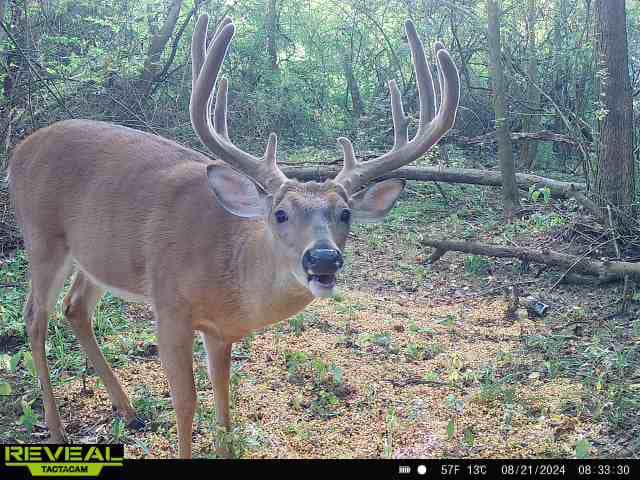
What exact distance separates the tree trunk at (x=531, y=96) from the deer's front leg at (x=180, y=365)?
7.20m

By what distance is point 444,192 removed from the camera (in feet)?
31.7

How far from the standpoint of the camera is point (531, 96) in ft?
34.1

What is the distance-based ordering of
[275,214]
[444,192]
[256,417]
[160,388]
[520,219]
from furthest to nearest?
[444,192] < [520,219] < [160,388] < [256,417] < [275,214]

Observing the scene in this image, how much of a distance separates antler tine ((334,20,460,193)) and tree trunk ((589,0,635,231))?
3.05 metres

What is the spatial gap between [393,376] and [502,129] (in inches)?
171

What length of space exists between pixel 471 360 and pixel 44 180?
3.06m

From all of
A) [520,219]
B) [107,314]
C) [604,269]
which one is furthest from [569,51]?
[107,314]

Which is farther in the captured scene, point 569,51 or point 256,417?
point 569,51

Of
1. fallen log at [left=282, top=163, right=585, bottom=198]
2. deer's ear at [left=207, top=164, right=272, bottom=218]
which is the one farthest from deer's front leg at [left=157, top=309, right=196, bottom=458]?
fallen log at [left=282, top=163, right=585, bottom=198]

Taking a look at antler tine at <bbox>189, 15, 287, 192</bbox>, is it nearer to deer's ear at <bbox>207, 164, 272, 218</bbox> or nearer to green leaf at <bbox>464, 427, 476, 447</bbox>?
deer's ear at <bbox>207, 164, 272, 218</bbox>

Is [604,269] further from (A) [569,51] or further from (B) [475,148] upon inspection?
(B) [475,148]

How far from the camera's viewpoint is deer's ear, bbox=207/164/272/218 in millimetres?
3719

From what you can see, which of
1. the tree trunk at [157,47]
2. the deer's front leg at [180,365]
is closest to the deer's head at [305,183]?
the deer's front leg at [180,365]

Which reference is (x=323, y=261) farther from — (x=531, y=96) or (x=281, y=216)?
(x=531, y=96)
